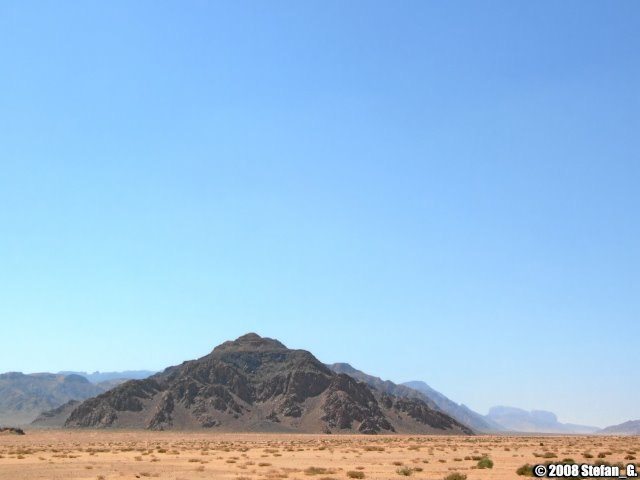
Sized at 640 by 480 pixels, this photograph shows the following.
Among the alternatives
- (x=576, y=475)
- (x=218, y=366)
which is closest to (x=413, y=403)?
(x=218, y=366)

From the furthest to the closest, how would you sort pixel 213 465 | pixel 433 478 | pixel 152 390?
pixel 152 390 → pixel 213 465 → pixel 433 478

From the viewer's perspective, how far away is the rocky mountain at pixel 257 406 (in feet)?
538

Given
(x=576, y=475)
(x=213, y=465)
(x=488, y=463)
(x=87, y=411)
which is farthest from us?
(x=87, y=411)

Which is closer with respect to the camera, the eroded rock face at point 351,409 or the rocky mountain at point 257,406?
the eroded rock face at point 351,409

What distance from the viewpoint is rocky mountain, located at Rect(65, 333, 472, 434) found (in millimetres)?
163875

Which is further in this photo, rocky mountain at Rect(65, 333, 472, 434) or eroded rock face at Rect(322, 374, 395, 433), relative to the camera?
rocky mountain at Rect(65, 333, 472, 434)

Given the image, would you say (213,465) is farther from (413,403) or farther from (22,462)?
(413,403)

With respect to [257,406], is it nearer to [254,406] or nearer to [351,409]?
[254,406]

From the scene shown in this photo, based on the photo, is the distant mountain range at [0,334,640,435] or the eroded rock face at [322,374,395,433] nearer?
the eroded rock face at [322,374,395,433]

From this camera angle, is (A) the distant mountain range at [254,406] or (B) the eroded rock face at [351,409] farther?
(A) the distant mountain range at [254,406]

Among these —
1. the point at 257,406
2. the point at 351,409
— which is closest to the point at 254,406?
the point at 257,406

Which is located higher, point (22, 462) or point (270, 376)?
point (270, 376)

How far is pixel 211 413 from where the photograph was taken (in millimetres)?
168750

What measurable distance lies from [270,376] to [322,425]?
4200cm
